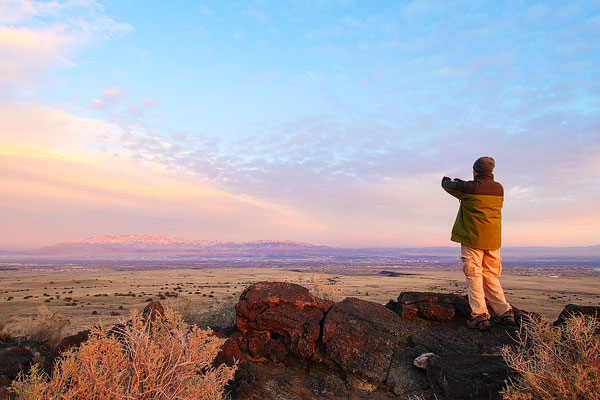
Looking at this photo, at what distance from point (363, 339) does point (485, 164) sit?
11.8ft

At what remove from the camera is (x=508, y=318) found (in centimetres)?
603

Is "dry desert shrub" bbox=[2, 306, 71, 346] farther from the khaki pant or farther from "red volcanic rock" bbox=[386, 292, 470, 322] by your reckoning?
the khaki pant

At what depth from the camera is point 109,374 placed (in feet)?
12.0

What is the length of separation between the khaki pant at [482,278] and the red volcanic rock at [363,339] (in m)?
1.31

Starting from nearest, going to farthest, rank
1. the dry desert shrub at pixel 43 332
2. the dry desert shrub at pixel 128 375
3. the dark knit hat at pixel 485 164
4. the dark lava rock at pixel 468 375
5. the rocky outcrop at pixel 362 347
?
the dry desert shrub at pixel 128 375 → the dark lava rock at pixel 468 375 → the rocky outcrop at pixel 362 347 → the dark knit hat at pixel 485 164 → the dry desert shrub at pixel 43 332

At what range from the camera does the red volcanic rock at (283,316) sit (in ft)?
19.2

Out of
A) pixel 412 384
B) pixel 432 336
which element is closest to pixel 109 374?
pixel 412 384

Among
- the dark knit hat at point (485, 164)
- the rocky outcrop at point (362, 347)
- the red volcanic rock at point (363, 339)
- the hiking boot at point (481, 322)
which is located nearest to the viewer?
the rocky outcrop at point (362, 347)

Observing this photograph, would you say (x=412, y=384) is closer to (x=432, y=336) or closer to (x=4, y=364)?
(x=432, y=336)

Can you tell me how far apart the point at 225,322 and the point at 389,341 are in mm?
4215

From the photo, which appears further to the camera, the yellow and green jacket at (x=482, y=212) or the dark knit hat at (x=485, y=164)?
the dark knit hat at (x=485, y=164)

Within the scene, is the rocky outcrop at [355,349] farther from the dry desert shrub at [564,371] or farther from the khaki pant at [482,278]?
the dry desert shrub at [564,371]

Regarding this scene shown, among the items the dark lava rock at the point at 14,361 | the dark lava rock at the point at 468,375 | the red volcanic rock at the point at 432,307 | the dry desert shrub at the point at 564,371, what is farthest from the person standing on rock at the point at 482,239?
the dark lava rock at the point at 14,361

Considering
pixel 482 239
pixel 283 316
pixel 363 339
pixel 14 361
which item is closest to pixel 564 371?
pixel 482 239
